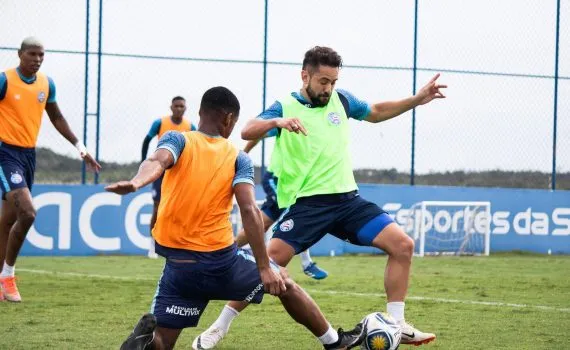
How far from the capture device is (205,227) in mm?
6734

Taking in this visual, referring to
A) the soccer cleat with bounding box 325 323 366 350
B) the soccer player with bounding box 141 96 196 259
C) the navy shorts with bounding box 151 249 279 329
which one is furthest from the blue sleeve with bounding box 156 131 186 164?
the soccer player with bounding box 141 96 196 259

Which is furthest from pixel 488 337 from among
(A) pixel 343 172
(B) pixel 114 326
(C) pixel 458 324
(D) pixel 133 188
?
(D) pixel 133 188

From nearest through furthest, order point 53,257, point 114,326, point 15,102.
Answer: point 114,326, point 15,102, point 53,257

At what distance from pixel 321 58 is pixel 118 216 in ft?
34.8

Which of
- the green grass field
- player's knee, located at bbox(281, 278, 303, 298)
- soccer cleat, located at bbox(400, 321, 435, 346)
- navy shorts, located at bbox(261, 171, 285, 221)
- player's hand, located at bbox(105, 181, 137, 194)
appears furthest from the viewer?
navy shorts, located at bbox(261, 171, 285, 221)

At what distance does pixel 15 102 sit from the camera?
36.0 feet

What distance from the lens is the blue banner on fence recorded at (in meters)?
17.8

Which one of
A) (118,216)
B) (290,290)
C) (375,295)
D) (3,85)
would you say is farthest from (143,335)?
(118,216)

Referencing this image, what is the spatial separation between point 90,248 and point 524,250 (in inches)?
320

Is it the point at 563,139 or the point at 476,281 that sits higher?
the point at 563,139

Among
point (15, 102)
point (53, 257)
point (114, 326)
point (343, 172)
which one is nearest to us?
point (343, 172)

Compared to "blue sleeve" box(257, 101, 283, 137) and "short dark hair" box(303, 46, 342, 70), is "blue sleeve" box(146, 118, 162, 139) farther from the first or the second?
"short dark hair" box(303, 46, 342, 70)

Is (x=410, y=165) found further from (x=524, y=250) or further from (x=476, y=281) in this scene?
(x=476, y=281)

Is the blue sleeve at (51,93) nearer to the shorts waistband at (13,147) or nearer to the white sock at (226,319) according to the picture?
the shorts waistband at (13,147)
